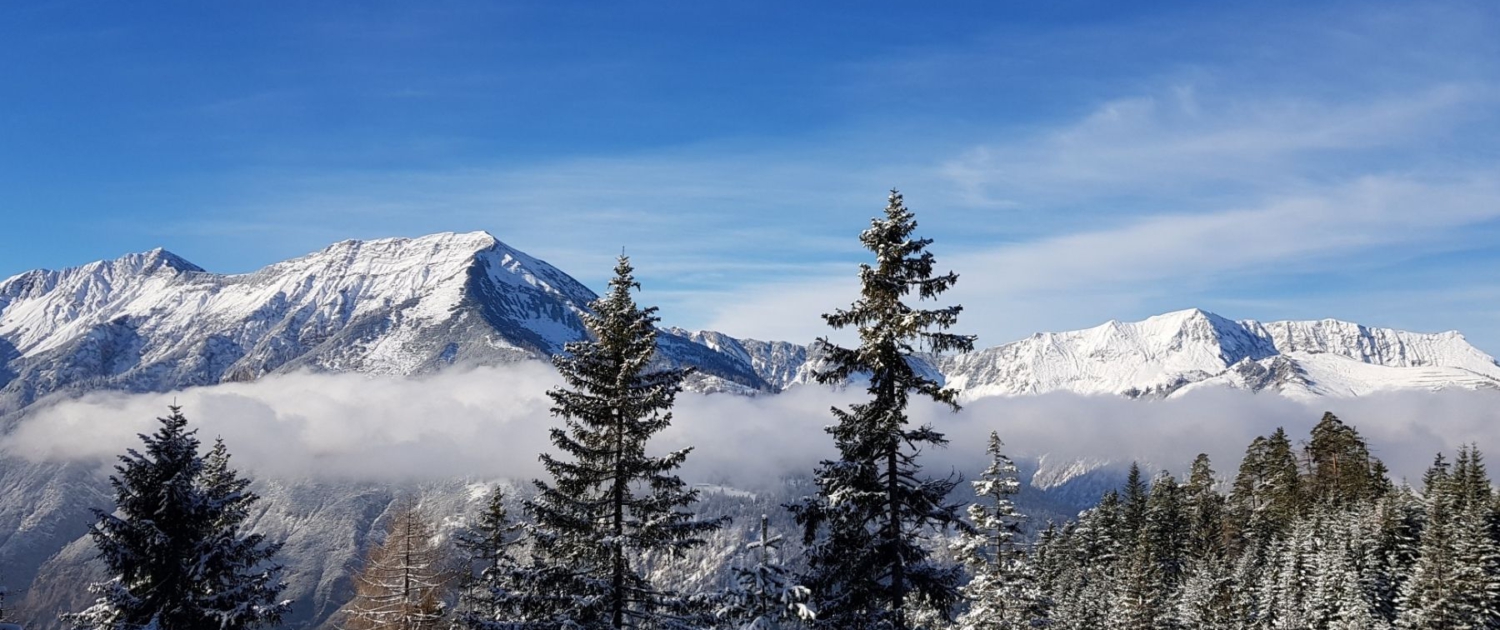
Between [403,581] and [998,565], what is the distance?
2421 cm

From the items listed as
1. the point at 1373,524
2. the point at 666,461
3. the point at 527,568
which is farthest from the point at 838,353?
the point at 1373,524

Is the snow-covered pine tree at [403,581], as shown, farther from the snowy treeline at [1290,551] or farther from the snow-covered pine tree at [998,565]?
the snowy treeline at [1290,551]

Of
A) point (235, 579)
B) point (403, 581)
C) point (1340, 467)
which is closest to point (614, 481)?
point (235, 579)

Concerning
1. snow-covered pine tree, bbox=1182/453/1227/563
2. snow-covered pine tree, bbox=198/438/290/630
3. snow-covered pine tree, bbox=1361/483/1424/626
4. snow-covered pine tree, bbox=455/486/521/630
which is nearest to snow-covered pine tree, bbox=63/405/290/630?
snow-covered pine tree, bbox=198/438/290/630

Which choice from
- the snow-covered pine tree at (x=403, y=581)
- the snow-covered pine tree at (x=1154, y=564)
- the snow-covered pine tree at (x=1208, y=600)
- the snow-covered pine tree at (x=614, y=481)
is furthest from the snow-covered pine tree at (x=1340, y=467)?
the snow-covered pine tree at (x=614, y=481)

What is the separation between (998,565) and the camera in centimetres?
4041

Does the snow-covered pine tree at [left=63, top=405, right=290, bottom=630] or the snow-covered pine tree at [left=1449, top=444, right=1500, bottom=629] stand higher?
the snow-covered pine tree at [left=63, top=405, right=290, bottom=630]

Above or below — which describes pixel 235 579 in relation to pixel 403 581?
above

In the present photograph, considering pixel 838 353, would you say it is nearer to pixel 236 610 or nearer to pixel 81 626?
pixel 236 610

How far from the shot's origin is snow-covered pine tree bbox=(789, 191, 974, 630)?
2211 cm

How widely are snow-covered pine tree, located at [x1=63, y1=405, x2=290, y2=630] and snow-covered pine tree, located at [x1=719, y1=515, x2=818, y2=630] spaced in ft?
45.9

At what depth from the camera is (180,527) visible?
2475 centimetres

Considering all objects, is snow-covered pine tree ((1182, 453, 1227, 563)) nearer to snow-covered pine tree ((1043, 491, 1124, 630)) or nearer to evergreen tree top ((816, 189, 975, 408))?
snow-covered pine tree ((1043, 491, 1124, 630))

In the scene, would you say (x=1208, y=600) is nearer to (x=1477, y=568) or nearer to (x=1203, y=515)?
(x=1477, y=568)
